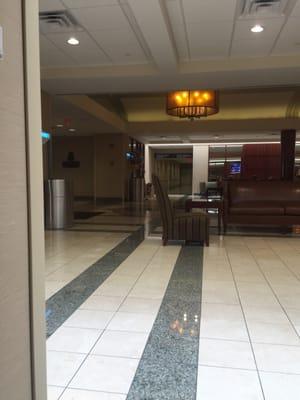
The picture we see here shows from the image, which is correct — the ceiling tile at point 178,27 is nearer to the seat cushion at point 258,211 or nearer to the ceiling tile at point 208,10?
the ceiling tile at point 208,10

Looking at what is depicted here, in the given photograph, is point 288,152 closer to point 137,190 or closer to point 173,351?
point 137,190

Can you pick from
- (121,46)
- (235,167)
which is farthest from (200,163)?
(121,46)

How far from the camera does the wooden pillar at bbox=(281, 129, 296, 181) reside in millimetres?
12414

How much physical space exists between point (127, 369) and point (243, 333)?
0.96 m

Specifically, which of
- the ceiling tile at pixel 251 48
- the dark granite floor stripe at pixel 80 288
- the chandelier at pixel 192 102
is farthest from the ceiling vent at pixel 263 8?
the dark granite floor stripe at pixel 80 288

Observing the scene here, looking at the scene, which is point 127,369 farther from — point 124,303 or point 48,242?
point 48,242

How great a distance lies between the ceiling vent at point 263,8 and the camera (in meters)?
4.14

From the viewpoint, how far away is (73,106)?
28.1ft

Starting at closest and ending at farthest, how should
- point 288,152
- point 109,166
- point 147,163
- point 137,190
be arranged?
1. point 288,152
2. point 109,166
3. point 137,190
4. point 147,163

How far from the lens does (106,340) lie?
231 centimetres

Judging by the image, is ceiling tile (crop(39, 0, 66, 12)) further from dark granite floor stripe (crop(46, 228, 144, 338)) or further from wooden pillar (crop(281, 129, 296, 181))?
wooden pillar (crop(281, 129, 296, 181))

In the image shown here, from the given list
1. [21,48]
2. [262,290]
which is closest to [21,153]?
[21,48]

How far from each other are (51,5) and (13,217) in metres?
4.05

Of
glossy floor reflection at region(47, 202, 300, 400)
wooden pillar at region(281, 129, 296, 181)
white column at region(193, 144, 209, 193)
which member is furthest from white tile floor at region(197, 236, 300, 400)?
white column at region(193, 144, 209, 193)
